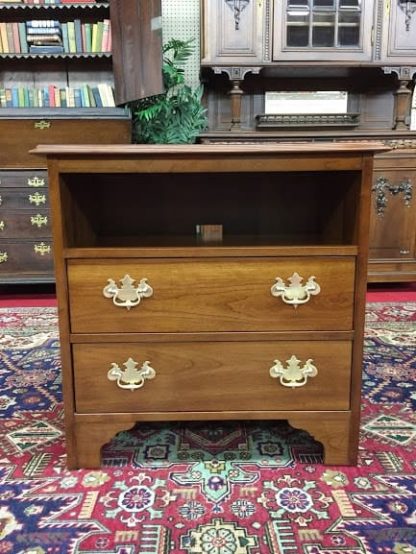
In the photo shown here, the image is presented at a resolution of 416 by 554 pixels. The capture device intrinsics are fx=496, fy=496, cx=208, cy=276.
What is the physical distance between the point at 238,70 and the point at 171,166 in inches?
88.8

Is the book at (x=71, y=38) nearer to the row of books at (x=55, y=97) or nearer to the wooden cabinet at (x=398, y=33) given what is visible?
the row of books at (x=55, y=97)

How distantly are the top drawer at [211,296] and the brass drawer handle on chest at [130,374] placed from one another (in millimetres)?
91

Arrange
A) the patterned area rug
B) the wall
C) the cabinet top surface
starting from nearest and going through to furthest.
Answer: the patterned area rug → the cabinet top surface → the wall

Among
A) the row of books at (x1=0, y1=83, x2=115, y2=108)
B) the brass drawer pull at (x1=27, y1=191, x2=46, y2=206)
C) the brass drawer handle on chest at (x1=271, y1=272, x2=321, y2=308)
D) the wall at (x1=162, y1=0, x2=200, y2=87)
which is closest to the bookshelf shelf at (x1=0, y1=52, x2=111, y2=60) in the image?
the row of books at (x1=0, y1=83, x2=115, y2=108)

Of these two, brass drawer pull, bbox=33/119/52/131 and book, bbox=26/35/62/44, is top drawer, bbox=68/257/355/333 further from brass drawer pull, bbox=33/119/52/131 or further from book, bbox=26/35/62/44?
book, bbox=26/35/62/44

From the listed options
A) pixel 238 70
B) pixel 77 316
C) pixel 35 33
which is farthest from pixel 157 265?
pixel 35 33

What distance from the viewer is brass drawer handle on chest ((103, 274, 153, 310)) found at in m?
1.23

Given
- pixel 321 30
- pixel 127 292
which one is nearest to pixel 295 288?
pixel 127 292

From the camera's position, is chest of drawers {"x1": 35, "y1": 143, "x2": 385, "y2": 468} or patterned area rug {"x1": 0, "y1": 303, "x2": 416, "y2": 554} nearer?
patterned area rug {"x1": 0, "y1": 303, "x2": 416, "y2": 554}

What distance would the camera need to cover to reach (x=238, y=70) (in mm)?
3162

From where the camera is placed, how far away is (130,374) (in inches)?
49.9

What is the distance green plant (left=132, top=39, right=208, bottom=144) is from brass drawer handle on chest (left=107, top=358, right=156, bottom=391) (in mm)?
2279

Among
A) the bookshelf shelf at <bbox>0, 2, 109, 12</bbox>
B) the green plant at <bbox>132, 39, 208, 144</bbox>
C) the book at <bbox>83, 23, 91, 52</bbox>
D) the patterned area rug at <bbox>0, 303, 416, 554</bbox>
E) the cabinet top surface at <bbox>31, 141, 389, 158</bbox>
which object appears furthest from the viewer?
the green plant at <bbox>132, 39, 208, 144</bbox>

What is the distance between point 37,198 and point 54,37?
101 cm
